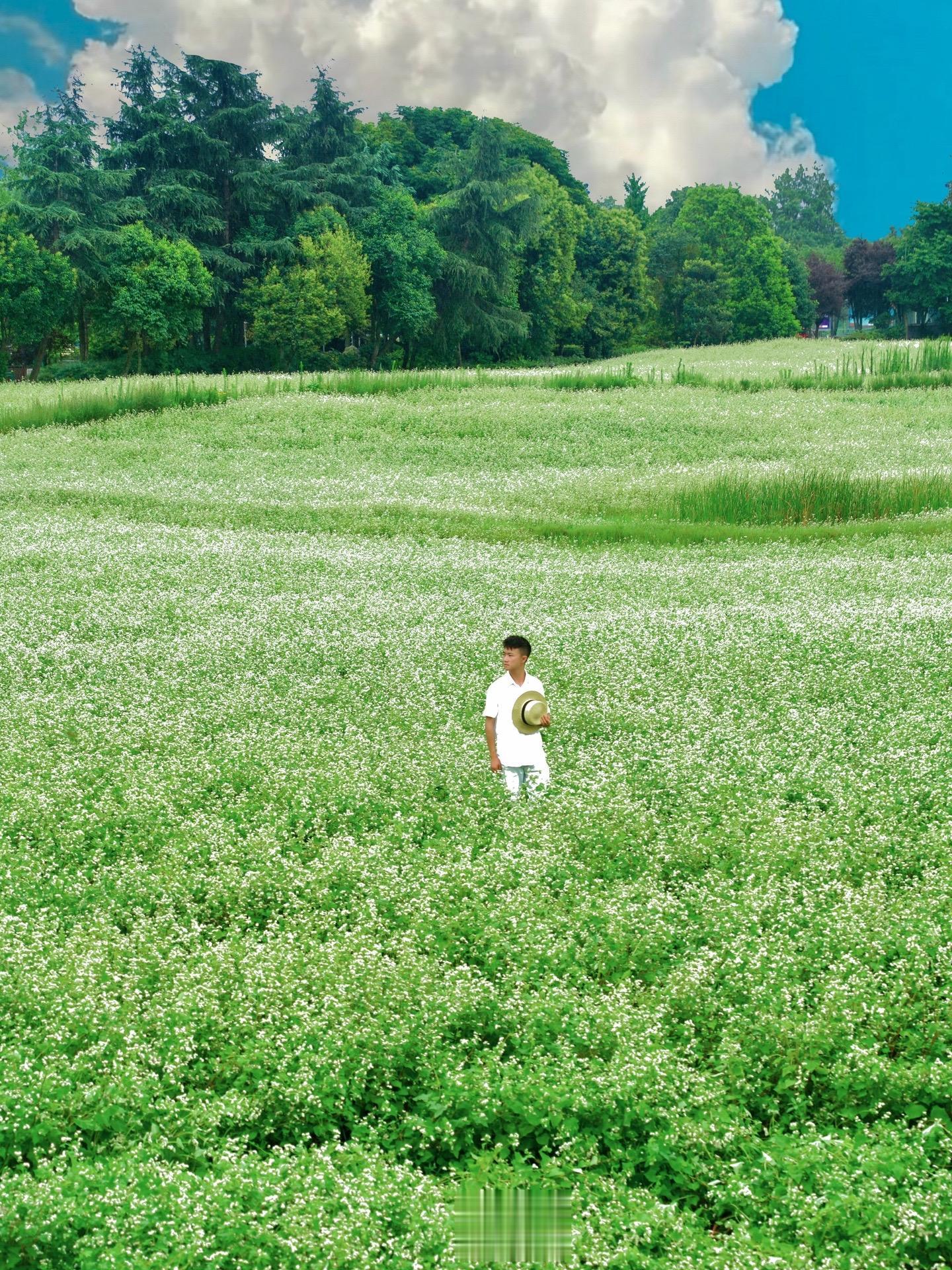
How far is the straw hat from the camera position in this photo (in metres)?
10.4

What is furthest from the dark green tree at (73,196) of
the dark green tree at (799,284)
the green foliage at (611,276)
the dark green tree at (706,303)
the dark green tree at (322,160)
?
the dark green tree at (799,284)

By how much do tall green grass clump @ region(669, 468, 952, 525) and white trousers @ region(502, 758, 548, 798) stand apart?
18.2m

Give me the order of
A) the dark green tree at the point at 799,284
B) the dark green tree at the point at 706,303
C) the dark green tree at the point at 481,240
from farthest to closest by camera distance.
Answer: the dark green tree at the point at 799,284
the dark green tree at the point at 706,303
the dark green tree at the point at 481,240

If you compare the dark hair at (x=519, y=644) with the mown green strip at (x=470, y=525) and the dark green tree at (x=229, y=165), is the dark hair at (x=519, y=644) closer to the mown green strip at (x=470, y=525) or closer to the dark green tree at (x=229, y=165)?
the mown green strip at (x=470, y=525)

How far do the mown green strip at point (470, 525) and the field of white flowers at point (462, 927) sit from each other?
6.39 meters

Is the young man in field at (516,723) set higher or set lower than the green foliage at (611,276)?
lower

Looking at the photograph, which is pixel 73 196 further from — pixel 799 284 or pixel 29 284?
pixel 799 284

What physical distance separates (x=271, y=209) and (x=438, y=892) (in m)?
77.8

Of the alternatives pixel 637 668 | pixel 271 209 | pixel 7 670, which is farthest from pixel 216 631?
pixel 271 209

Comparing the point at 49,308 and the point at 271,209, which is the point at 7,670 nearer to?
the point at 49,308

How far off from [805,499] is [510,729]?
19698 millimetres

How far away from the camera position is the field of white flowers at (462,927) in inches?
219

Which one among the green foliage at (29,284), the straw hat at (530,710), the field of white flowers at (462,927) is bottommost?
the field of white flowers at (462,927)

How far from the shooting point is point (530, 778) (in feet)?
35.9
